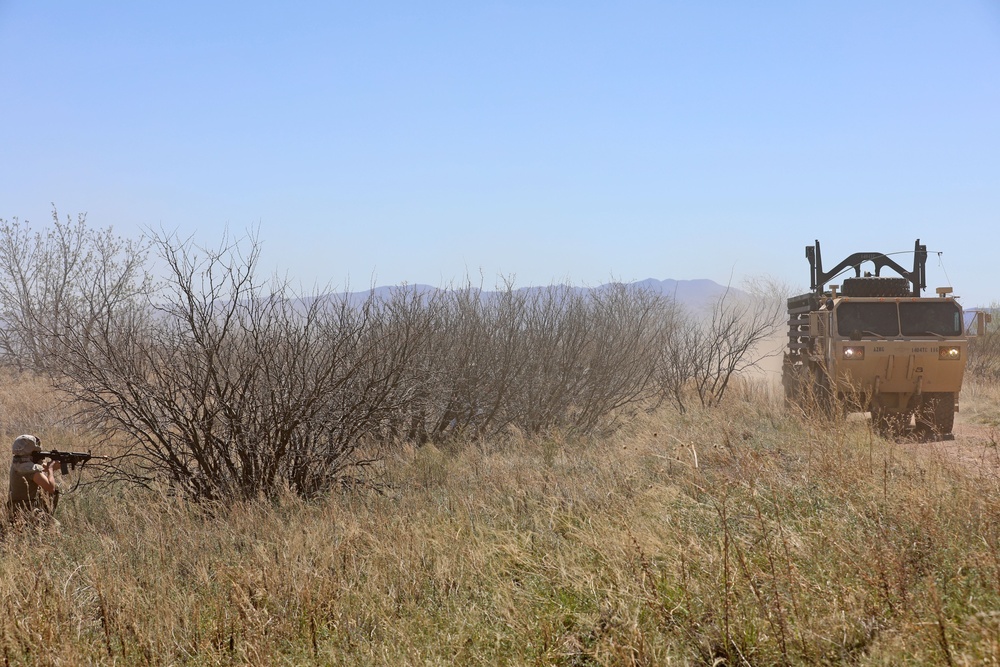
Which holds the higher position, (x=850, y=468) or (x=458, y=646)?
(x=850, y=468)

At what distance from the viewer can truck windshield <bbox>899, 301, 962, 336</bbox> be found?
12.3 m

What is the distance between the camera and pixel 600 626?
4312mm

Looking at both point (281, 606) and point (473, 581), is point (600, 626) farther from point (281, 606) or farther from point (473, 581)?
point (281, 606)

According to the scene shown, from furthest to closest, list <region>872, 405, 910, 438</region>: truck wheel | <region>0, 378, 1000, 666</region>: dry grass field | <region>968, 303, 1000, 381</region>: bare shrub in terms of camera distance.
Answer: <region>968, 303, 1000, 381</region>: bare shrub, <region>872, 405, 910, 438</region>: truck wheel, <region>0, 378, 1000, 666</region>: dry grass field

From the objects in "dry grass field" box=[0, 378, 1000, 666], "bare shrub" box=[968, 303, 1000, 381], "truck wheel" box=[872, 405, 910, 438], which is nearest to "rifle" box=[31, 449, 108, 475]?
"dry grass field" box=[0, 378, 1000, 666]

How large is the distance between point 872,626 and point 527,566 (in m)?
2.22

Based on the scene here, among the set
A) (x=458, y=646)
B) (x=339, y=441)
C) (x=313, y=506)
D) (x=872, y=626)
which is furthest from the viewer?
(x=339, y=441)

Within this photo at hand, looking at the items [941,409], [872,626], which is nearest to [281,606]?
[872,626]

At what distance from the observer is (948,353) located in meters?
12.0

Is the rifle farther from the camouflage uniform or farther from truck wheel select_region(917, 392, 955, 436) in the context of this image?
truck wheel select_region(917, 392, 955, 436)

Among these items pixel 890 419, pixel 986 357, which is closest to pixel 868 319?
A: pixel 890 419

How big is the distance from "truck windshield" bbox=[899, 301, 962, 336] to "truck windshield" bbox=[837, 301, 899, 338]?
0.18 metres

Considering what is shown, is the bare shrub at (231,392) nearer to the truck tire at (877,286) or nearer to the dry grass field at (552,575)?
the dry grass field at (552,575)

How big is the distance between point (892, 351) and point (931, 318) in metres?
0.97
